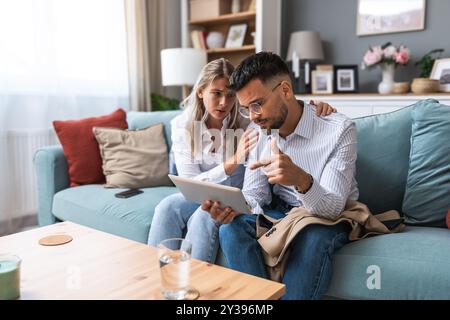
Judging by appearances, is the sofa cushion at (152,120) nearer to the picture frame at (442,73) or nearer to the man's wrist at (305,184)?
the man's wrist at (305,184)

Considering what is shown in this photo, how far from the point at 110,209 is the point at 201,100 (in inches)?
26.0

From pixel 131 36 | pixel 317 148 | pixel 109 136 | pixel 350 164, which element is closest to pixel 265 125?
pixel 317 148

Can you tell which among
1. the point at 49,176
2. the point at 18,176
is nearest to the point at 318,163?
the point at 49,176

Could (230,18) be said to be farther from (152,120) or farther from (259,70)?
(259,70)

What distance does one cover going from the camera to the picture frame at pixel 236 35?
3490mm

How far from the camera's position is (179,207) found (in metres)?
1.55

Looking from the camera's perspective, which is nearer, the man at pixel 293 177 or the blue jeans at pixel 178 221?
the man at pixel 293 177

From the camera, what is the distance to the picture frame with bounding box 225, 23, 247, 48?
3490mm

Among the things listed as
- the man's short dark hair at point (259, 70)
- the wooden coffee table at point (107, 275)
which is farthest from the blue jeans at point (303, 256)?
the man's short dark hair at point (259, 70)

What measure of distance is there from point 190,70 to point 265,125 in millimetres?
1787

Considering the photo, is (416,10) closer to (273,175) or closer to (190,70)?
(190,70)

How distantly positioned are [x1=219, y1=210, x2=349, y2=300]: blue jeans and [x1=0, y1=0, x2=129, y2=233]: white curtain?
192 cm

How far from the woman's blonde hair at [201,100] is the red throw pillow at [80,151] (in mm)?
731

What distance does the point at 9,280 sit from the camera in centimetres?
88
